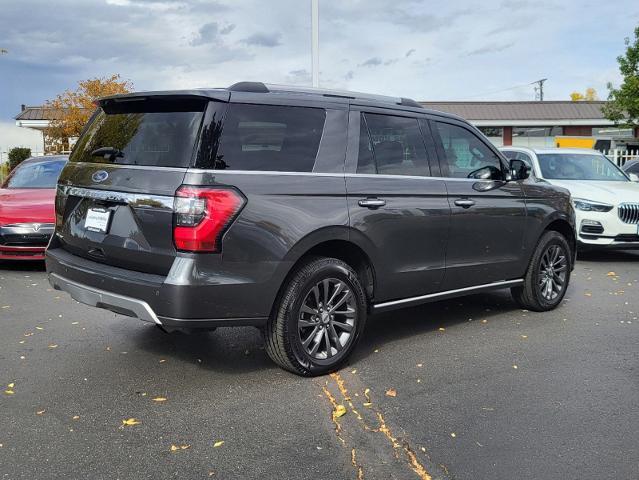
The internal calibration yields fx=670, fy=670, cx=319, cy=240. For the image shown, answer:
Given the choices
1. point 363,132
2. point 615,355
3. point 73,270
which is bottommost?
point 615,355

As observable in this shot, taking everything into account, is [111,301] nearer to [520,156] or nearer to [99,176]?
[99,176]

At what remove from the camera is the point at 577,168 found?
37.1 ft

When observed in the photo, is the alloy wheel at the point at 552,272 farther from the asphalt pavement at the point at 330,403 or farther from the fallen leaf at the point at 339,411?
the fallen leaf at the point at 339,411

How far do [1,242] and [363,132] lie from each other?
5958mm

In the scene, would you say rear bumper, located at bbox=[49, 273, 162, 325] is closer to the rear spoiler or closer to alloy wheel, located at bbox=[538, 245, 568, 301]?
the rear spoiler

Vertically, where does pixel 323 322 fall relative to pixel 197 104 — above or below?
below

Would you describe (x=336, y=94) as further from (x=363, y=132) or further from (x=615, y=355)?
(x=615, y=355)

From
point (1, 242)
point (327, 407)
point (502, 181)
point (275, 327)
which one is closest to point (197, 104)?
point (275, 327)

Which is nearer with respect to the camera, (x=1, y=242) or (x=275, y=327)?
(x=275, y=327)

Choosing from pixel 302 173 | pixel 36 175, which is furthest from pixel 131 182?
pixel 36 175

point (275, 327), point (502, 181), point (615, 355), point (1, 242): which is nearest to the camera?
point (275, 327)

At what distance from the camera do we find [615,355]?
529cm

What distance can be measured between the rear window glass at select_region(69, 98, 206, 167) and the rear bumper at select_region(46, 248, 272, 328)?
71cm

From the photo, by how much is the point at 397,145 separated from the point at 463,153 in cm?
90
